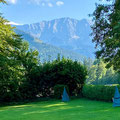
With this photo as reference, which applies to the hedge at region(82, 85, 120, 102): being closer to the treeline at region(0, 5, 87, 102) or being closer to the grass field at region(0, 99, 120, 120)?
the treeline at region(0, 5, 87, 102)

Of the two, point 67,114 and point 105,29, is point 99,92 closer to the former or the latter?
point 105,29

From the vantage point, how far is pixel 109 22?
62.5 ft

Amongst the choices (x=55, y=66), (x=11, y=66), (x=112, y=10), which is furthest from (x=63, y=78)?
(x=112, y=10)

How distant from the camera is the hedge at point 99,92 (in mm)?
18531

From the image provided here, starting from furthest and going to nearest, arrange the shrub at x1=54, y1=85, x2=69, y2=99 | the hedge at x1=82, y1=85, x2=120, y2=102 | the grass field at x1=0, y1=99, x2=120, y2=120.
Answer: the shrub at x1=54, y1=85, x2=69, y2=99, the hedge at x1=82, y1=85, x2=120, y2=102, the grass field at x1=0, y1=99, x2=120, y2=120

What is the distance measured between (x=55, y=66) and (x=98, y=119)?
17018 millimetres

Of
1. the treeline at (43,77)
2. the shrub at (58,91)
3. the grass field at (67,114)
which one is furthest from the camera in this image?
the treeline at (43,77)

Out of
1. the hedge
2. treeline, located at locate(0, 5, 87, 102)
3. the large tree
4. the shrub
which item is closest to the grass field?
the hedge

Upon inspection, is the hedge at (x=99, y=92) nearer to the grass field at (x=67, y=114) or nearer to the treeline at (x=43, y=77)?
the treeline at (x=43, y=77)

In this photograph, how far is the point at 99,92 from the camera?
66.6 feet

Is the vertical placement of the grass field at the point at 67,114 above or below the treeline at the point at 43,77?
below

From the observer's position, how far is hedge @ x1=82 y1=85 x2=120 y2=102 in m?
18.5

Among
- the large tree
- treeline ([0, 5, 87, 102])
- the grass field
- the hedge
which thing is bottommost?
the grass field

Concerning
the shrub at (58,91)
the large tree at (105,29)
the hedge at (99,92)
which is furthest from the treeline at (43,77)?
the large tree at (105,29)
